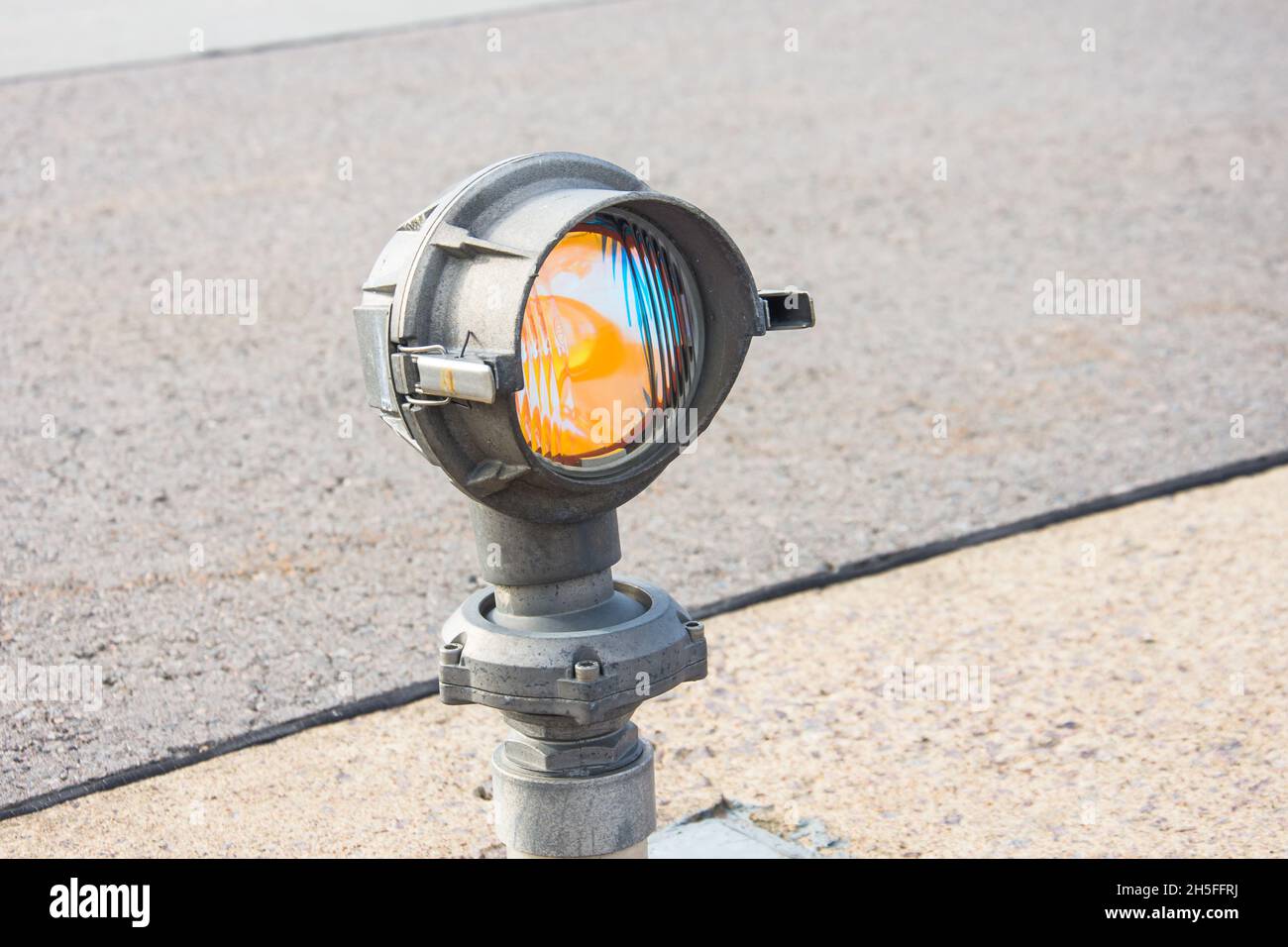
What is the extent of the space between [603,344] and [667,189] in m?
5.51

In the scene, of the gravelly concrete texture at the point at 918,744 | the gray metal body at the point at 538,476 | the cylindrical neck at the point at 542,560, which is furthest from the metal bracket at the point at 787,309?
the gravelly concrete texture at the point at 918,744

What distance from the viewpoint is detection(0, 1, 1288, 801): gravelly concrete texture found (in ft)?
14.2

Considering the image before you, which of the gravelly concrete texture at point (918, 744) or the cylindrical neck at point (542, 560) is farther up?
the cylindrical neck at point (542, 560)

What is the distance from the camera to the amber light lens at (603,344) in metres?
2.20

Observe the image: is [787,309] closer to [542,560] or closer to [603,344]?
[603,344]

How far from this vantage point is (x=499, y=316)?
6.82 ft

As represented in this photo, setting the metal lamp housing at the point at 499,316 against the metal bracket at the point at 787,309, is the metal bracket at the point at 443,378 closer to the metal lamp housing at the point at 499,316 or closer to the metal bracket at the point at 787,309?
the metal lamp housing at the point at 499,316

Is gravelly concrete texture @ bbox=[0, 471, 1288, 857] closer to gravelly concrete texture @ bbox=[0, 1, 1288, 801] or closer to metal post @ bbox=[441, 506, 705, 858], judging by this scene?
gravelly concrete texture @ bbox=[0, 1, 1288, 801]

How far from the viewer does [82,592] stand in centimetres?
431

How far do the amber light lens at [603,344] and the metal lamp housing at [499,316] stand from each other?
0.12 ft

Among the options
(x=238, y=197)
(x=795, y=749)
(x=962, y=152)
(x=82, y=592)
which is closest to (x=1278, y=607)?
(x=795, y=749)

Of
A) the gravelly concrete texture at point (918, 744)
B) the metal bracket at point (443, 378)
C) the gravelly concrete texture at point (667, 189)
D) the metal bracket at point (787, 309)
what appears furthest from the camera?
the gravelly concrete texture at point (667, 189)

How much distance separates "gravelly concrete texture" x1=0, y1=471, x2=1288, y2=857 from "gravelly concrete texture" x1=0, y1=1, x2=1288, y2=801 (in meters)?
0.25
